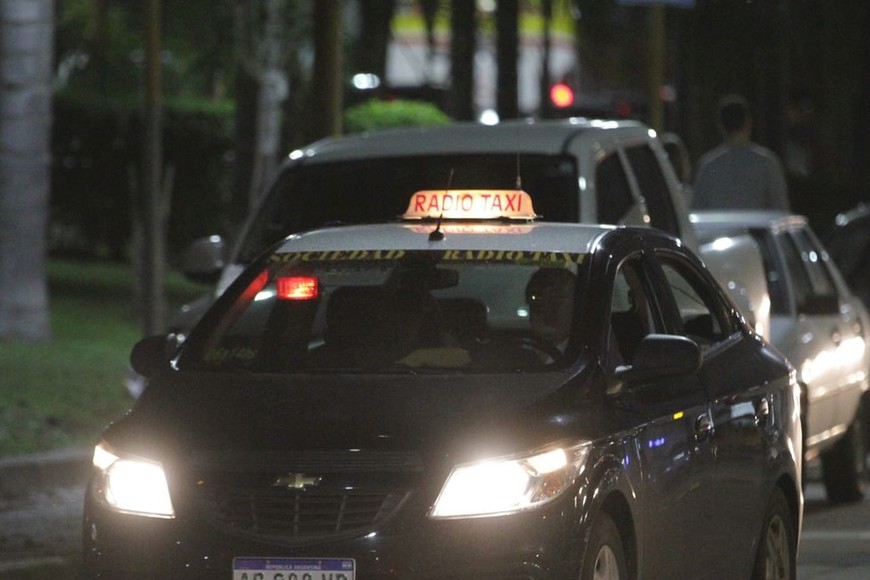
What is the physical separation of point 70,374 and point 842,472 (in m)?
5.20

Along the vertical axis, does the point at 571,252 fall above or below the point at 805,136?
above

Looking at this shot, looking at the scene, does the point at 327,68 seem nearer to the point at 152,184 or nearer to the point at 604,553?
the point at 152,184

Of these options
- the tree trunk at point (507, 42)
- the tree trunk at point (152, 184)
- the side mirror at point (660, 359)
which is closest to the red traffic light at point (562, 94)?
the tree trunk at point (507, 42)

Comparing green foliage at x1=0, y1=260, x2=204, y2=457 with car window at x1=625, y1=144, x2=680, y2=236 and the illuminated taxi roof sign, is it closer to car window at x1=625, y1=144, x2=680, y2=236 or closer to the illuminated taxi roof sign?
the illuminated taxi roof sign

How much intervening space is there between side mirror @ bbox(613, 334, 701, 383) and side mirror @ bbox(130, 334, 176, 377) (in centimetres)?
146

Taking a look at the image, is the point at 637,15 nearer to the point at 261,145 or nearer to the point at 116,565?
the point at 261,145

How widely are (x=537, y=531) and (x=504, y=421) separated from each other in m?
0.35

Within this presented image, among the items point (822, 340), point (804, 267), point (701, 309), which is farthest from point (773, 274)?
point (701, 309)

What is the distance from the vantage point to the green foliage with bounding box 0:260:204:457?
481 inches

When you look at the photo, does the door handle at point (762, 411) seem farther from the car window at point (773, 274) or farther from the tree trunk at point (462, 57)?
the tree trunk at point (462, 57)

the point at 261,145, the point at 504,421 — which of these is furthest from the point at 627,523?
the point at 261,145

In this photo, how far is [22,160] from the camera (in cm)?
1641

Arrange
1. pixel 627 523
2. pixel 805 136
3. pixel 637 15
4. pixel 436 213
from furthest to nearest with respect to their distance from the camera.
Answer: pixel 637 15
pixel 805 136
pixel 436 213
pixel 627 523

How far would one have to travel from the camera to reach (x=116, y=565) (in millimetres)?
6055
